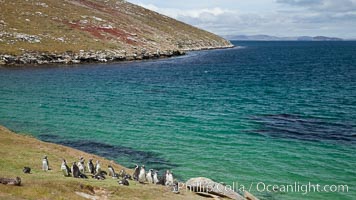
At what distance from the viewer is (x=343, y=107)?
62.3 meters

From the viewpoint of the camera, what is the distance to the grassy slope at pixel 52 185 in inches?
891

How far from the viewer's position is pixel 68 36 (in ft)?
479

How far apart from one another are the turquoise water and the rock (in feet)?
14.4

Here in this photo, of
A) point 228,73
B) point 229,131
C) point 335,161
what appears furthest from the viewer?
point 228,73

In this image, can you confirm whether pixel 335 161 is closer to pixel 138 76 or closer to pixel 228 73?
pixel 138 76

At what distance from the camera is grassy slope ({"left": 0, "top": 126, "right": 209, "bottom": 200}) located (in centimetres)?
2264

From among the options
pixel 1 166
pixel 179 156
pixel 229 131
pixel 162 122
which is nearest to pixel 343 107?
pixel 229 131

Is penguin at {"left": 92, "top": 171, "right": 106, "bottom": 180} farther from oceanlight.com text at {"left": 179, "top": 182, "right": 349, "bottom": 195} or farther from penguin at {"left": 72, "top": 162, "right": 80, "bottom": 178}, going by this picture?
oceanlight.com text at {"left": 179, "top": 182, "right": 349, "bottom": 195}

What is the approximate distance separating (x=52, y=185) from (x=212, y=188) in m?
11.1

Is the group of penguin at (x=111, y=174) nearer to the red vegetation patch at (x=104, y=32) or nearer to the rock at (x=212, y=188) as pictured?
the rock at (x=212, y=188)

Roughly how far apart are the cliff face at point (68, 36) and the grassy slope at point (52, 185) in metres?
90.5

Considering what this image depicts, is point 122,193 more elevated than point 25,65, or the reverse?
point 25,65

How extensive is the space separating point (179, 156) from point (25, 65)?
297 feet

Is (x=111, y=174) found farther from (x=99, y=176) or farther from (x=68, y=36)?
(x=68, y=36)
